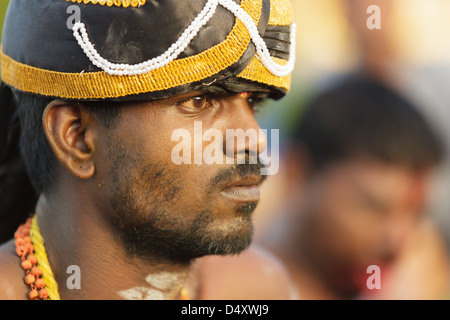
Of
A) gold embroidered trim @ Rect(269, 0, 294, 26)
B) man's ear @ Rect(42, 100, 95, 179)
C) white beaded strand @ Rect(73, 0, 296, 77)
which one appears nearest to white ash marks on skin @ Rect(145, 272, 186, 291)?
man's ear @ Rect(42, 100, 95, 179)

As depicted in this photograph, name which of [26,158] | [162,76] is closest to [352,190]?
[26,158]

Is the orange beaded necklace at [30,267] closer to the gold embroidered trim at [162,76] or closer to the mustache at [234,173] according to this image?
the gold embroidered trim at [162,76]

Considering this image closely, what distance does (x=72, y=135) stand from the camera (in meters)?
2.90

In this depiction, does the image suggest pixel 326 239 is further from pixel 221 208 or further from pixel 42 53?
pixel 42 53

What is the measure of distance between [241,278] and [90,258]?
1.07 m

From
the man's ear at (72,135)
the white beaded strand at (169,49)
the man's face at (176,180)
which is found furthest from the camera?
the man's ear at (72,135)

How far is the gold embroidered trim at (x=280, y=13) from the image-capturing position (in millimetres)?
2873

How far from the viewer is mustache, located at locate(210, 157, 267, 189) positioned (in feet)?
9.12

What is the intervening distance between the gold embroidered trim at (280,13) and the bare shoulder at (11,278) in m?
1.66

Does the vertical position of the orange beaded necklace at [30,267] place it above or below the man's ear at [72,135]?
below

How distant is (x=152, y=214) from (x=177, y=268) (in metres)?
0.41

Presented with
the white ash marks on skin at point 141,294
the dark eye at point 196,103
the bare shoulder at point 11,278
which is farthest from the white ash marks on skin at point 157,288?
the dark eye at point 196,103

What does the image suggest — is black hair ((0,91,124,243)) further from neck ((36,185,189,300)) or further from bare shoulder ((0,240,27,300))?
bare shoulder ((0,240,27,300))

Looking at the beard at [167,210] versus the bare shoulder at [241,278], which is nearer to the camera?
the beard at [167,210]
